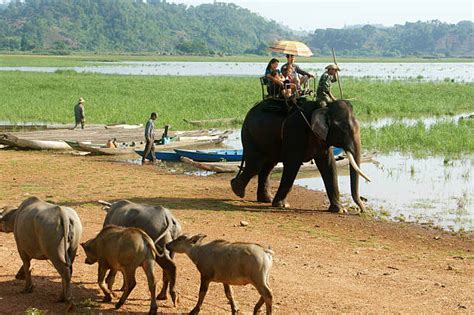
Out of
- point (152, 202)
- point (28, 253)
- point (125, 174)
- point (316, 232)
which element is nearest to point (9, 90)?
point (125, 174)

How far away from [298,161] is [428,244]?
11.6 feet

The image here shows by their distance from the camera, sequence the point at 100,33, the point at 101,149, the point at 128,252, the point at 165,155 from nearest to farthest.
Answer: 1. the point at 128,252
2. the point at 165,155
3. the point at 101,149
4. the point at 100,33

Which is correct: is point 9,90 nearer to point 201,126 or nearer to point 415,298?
point 201,126

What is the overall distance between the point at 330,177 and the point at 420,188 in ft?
14.8

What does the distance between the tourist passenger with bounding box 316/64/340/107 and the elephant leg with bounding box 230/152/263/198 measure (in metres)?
1.93

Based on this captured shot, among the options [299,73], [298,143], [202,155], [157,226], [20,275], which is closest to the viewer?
[157,226]

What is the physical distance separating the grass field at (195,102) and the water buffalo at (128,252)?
18.8 meters

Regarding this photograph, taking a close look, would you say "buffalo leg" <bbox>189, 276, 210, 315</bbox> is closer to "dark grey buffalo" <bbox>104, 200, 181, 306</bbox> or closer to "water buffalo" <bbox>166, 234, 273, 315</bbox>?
"water buffalo" <bbox>166, 234, 273, 315</bbox>

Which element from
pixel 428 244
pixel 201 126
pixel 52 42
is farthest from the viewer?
pixel 52 42

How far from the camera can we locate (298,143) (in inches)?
624

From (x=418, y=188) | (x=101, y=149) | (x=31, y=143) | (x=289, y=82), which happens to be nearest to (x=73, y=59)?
(x=31, y=143)

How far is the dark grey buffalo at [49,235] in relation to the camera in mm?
8312

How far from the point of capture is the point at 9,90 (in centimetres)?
4575

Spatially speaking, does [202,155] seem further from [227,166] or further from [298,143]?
[298,143]
